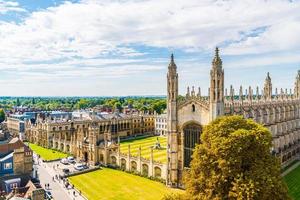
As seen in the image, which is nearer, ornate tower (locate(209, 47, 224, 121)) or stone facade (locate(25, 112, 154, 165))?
ornate tower (locate(209, 47, 224, 121))

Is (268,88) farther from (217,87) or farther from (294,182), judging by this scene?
(217,87)

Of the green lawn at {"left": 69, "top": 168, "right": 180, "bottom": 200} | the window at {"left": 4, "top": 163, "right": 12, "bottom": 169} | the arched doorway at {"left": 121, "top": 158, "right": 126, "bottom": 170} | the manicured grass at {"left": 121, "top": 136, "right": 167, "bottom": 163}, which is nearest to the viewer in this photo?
the green lawn at {"left": 69, "top": 168, "right": 180, "bottom": 200}

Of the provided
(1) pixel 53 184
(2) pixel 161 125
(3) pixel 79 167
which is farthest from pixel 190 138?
(2) pixel 161 125

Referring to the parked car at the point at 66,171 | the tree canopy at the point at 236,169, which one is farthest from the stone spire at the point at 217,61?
the parked car at the point at 66,171

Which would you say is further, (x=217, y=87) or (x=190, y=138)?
(x=190, y=138)

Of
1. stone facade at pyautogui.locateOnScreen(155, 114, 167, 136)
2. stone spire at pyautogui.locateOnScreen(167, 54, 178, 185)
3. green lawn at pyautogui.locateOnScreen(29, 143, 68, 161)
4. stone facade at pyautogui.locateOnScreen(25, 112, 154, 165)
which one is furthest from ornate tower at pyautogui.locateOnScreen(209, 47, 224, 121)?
stone facade at pyautogui.locateOnScreen(155, 114, 167, 136)

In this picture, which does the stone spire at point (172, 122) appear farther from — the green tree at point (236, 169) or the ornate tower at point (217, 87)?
the green tree at point (236, 169)

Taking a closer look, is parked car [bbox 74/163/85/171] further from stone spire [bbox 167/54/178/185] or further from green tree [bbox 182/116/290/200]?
green tree [bbox 182/116/290/200]
